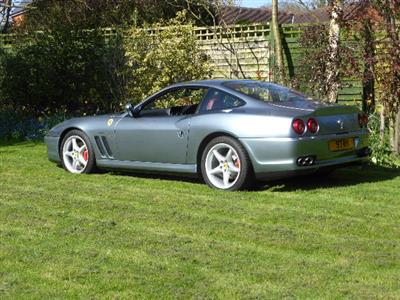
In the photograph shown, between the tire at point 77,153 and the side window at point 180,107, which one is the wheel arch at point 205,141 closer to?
the side window at point 180,107

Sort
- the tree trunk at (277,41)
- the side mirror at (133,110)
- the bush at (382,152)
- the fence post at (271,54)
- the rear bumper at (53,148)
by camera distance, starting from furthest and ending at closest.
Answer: the fence post at (271,54) < the tree trunk at (277,41) < the bush at (382,152) < the rear bumper at (53,148) < the side mirror at (133,110)

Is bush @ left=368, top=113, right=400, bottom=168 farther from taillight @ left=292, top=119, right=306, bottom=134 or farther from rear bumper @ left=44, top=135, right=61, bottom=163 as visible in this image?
rear bumper @ left=44, top=135, right=61, bottom=163

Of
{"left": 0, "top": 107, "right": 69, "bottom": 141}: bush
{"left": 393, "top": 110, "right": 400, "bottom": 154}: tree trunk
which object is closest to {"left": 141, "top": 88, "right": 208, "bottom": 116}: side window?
{"left": 393, "top": 110, "right": 400, "bottom": 154}: tree trunk

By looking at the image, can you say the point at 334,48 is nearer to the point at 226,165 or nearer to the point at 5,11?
the point at 226,165

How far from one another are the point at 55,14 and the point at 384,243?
18.2 m

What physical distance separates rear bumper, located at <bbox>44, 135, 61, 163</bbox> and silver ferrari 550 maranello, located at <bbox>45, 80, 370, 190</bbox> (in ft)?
1.13

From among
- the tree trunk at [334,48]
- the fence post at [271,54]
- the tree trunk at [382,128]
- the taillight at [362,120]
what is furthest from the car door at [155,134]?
the fence post at [271,54]

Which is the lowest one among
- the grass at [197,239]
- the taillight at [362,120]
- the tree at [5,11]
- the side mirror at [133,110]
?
the grass at [197,239]

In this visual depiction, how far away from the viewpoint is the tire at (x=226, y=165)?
7621 millimetres

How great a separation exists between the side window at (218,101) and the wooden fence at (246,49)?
214 inches

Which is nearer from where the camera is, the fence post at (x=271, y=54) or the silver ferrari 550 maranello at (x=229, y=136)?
the silver ferrari 550 maranello at (x=229, y=136)

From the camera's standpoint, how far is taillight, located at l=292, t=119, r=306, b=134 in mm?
7398

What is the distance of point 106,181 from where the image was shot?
8.52 m

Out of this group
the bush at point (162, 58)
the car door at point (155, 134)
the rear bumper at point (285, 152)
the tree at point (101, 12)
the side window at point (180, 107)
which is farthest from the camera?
the tree at point (101, 12)
